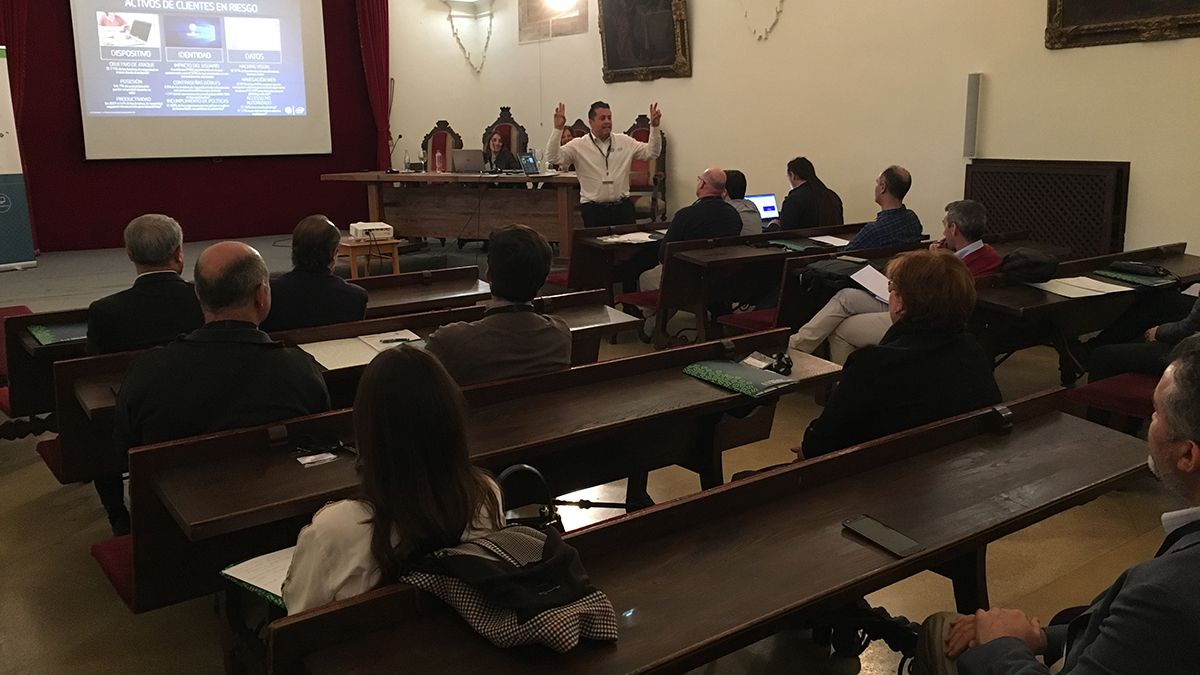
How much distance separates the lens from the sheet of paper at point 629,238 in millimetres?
5754

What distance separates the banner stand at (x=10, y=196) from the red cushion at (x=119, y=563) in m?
6.86

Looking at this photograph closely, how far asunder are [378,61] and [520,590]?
397 inches

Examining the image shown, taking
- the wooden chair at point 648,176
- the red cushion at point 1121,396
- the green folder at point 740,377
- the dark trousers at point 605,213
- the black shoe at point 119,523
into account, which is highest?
the wooden chair at point 648,176

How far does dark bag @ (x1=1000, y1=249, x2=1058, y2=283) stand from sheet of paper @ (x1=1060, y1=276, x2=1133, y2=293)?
131 mm

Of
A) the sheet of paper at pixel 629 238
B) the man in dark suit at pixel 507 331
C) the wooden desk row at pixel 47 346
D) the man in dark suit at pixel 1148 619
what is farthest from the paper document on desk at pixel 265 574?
the sheet of paper at pixel 629 238

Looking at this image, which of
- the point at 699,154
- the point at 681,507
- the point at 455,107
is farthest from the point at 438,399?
the point at 455,107

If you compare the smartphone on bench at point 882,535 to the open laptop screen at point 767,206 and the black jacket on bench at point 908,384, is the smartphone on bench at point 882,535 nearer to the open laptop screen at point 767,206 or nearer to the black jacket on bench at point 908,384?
the black jacket on bench at point 908,384

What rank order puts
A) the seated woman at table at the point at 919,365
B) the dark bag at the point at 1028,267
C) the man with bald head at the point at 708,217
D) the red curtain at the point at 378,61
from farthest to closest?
the red curtain at the point at 378,61 < the man with bald head at the point at 708,217 < the dark bag at the point at 1028,267 < the seated woman at table at the point at 919,365

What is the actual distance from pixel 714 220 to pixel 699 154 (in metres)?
3.42

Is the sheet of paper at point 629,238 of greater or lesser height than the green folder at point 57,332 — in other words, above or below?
above

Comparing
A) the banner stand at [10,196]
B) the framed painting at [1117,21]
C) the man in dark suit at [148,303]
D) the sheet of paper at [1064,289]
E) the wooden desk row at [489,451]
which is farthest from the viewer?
the banner stand at [10,196]

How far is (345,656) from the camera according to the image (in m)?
1.34

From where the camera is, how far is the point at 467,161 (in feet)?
28.1

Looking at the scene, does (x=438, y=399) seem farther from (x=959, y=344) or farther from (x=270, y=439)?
(x=959, y=344)
